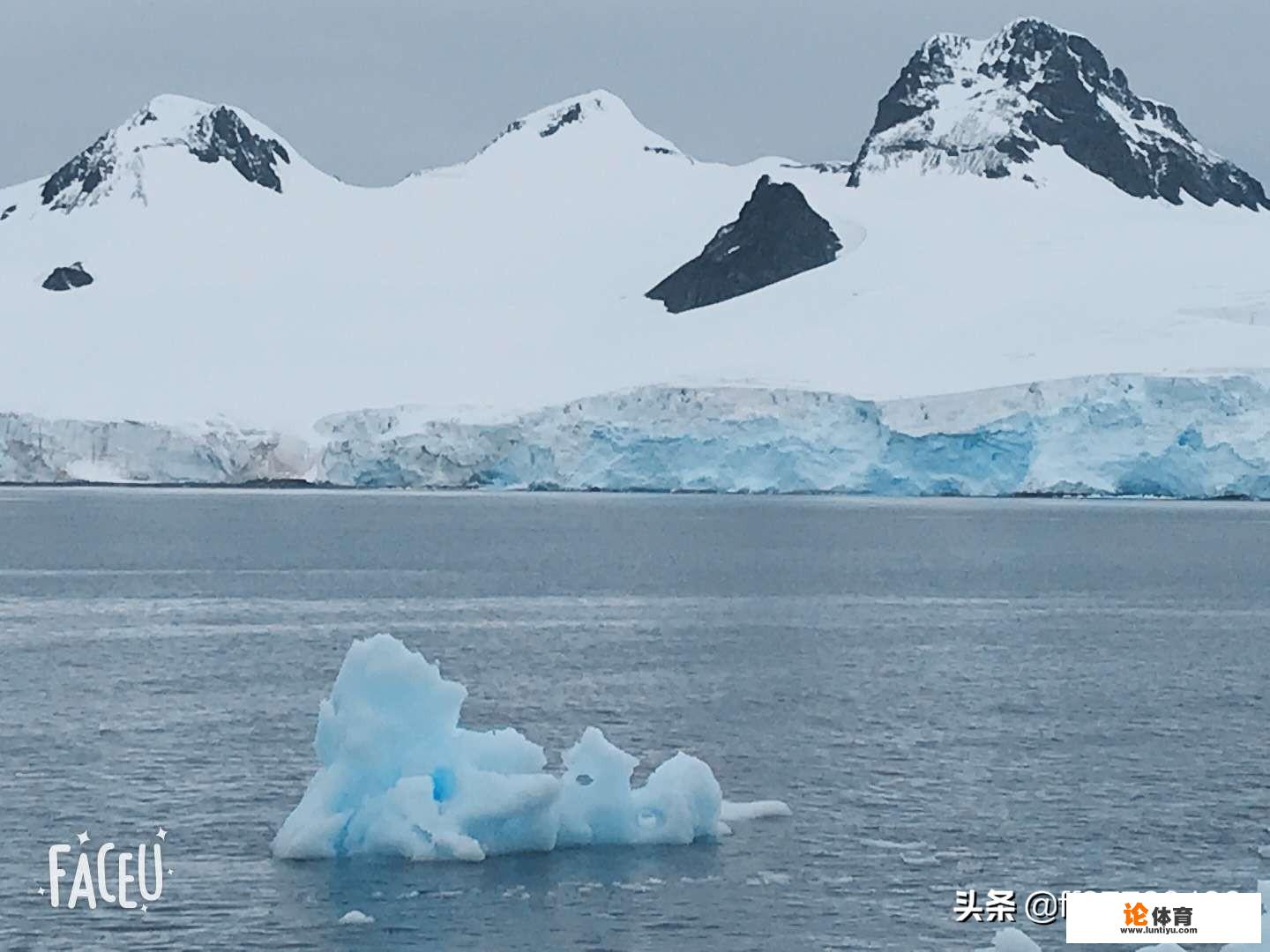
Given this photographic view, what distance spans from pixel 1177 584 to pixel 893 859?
127 feet

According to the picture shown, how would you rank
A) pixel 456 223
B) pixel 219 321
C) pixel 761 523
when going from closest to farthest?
pixel 761 523
pixel 219 321
pixel 456 223

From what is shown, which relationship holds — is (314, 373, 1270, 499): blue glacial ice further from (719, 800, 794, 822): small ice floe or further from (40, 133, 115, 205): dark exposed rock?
(719, 800, 794, 822): small ice floe

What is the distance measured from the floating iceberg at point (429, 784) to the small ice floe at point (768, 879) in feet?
4.77

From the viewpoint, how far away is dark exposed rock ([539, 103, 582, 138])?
156m

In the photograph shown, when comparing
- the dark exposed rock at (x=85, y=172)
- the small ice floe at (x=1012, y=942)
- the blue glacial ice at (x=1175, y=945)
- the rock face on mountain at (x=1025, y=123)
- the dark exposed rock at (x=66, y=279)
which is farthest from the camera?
the dark exposed rock at (x=85, y=172)

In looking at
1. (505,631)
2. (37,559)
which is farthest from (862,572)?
(37,559)

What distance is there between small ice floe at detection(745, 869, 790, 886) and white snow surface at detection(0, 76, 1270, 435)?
6516cm

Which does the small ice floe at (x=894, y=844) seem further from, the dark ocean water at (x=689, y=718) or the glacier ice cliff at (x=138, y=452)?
the glacier ice cliff at (x=138, y=452)

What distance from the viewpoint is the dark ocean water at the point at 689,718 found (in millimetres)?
20281

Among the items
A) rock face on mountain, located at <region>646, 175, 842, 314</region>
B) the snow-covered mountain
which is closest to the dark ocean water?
the snow-covered mountain

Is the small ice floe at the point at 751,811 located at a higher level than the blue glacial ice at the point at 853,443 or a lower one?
lower

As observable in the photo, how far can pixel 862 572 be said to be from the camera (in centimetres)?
6225

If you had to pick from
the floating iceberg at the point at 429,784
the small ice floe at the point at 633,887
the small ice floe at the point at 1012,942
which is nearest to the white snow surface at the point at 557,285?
the floating iceberg at the point at 429,784

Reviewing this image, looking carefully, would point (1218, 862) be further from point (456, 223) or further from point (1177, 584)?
point (456, 223)
